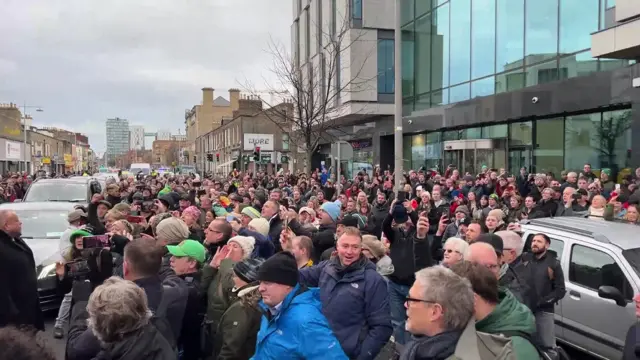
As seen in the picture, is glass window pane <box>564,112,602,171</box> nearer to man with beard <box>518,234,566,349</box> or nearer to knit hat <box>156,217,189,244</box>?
man with beard <box>518,234,566,349</box>

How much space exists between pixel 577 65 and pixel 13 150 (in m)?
52.6

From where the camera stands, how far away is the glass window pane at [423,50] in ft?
81.5

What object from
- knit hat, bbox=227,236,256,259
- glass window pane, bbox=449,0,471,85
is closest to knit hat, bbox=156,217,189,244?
knit hat, bbox=227,236,256,259

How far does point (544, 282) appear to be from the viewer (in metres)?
5.40

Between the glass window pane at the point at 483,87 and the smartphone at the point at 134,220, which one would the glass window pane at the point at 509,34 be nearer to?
the glass window pane at the point at 483,87

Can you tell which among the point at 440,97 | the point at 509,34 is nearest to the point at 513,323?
the point at 509,34

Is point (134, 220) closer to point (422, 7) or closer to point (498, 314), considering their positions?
point (498, 314)

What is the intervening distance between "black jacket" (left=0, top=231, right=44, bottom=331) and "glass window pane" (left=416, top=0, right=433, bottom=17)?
23.3 metres

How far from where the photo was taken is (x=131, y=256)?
3473mm

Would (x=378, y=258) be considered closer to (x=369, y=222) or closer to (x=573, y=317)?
(x=573, y=317)

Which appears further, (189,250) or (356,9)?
(356,9)

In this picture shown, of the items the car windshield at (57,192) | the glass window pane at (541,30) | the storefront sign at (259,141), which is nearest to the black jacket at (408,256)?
the car windshield at (57,192)

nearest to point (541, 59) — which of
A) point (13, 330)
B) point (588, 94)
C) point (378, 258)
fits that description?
point (588, 94)

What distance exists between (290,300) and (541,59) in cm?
1740
